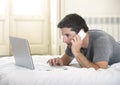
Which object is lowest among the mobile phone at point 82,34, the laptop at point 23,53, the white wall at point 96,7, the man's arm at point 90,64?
the man's arm at point 90,64

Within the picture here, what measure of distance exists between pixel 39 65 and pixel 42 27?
4.00 meters

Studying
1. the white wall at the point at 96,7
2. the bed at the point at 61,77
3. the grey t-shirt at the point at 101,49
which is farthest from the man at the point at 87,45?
Result: the white wall at the point at 96,7

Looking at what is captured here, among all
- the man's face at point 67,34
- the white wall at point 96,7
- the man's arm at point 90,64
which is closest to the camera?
the man's arm at point 90,64

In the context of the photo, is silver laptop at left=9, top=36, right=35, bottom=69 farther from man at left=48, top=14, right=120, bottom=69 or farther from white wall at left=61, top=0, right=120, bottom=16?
white wall at left=61, top=0, right=120, bottom=16

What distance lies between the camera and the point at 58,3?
4.50 m

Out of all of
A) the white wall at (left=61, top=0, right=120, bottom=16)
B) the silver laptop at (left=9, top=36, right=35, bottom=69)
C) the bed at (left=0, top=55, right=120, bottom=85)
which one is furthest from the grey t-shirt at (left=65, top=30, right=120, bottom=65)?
the white wall at (left=61, top=0, right=120, bottom=16)

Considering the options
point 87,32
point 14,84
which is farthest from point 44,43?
point 14,84

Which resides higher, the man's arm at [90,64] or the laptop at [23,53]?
the laptop at [23,53]

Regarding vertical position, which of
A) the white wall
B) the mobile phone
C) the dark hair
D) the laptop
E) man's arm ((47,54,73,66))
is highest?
the white wall

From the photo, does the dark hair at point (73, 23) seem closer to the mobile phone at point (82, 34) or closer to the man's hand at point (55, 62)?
the mobile phone at point (82, 34)

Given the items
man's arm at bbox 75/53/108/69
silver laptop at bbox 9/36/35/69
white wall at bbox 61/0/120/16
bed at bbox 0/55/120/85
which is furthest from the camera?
white wall at bbox 61/0/120/16

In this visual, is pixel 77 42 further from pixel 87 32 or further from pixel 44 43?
pixel 44 43

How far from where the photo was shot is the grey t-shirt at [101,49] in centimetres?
166

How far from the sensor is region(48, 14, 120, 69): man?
1.66 m
